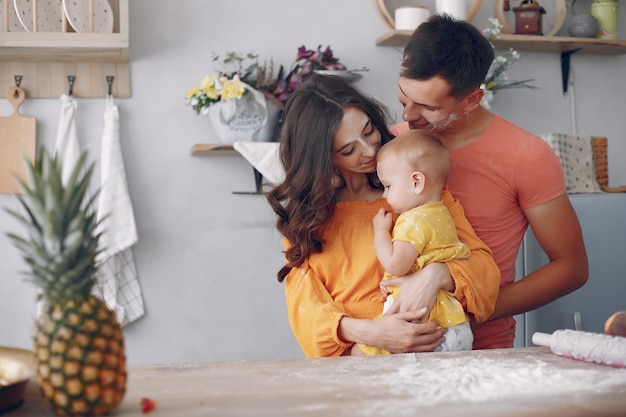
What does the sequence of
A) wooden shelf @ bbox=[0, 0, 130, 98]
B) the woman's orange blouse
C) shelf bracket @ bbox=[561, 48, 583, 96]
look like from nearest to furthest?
the woman's orange blouse < wooden shelf @ bbox=[0, 0, 130, 98] < shelf bracket @ bbox=[561, 48, 583, 96]

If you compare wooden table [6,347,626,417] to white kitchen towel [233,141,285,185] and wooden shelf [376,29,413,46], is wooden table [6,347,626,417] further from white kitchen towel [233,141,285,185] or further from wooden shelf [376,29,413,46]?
wooden shelf [376,29,413,46]

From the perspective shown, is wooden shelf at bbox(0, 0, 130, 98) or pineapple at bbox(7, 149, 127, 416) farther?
wooden shelf at bbox(0, 0, 130, 98)

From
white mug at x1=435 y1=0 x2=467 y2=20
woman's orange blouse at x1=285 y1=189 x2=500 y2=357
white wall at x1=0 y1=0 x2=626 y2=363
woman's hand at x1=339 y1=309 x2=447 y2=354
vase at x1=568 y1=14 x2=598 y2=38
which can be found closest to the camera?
woman's hand at x1=339 y1=309 x2=447 y2=354

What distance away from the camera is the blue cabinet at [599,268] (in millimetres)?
→ 2766

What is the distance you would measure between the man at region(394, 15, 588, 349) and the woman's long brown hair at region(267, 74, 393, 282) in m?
0.15

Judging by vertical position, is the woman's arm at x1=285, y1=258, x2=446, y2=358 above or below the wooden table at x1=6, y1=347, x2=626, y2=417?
below

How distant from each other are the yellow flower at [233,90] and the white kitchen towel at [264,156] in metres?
0.17

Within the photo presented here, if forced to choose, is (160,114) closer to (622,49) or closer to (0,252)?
(0,252)

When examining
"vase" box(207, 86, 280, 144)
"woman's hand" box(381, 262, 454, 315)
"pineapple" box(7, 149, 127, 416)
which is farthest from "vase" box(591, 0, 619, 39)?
→ "pineapple" box(7, 149, 127, 416)

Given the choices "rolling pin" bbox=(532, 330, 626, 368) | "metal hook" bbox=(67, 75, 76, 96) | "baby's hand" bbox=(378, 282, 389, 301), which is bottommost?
"baby's hand" bbox=(378, 282, 389, 301)

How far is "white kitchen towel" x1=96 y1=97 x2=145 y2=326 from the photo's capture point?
2951 millimetres

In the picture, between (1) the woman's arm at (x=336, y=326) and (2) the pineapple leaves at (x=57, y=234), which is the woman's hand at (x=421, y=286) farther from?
(2) the pineapple leaves at (x=57, y=234)

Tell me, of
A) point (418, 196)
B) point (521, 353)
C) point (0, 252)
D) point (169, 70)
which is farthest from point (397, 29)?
point (521, 353)

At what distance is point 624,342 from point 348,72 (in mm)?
1933
